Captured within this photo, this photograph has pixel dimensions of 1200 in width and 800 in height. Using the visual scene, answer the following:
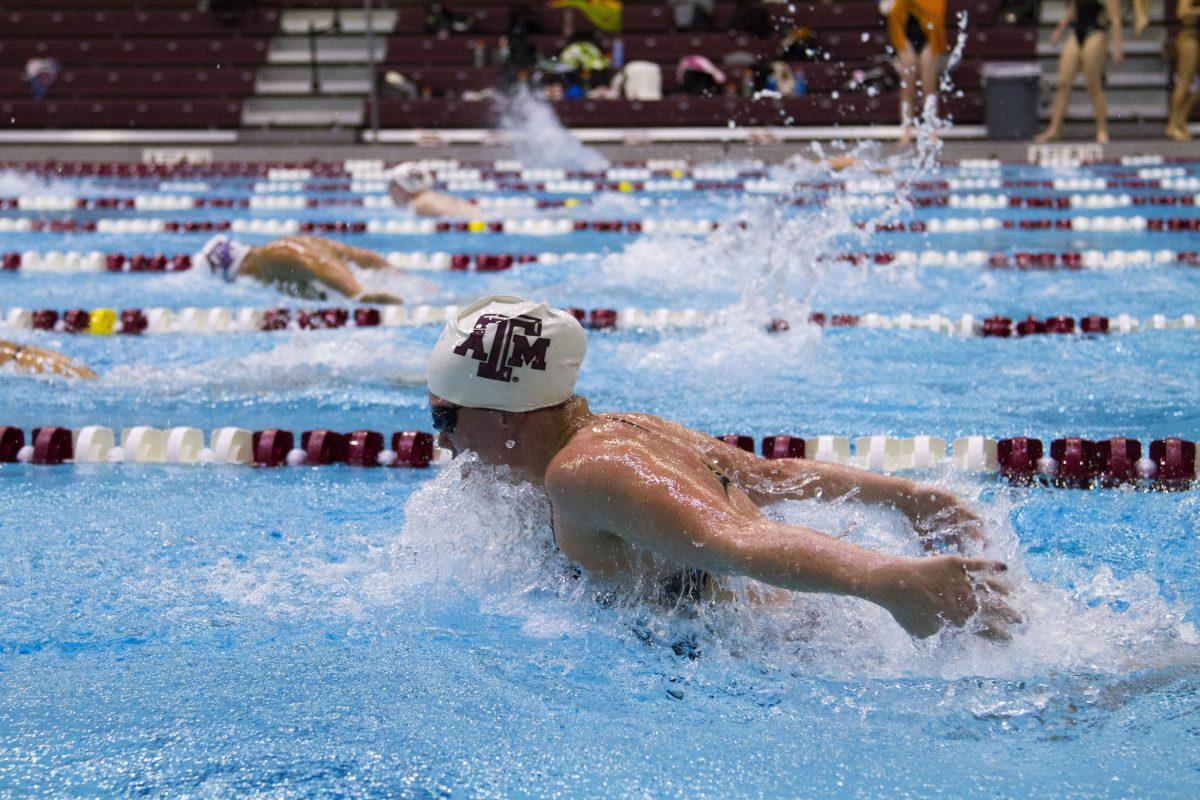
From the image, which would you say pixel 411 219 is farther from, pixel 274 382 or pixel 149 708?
pixel 149 708

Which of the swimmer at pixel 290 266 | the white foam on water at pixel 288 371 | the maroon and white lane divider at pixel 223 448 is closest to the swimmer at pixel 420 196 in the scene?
the swimmer at pixel 290 266

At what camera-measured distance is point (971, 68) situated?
41.5ft

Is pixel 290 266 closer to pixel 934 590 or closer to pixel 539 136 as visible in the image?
pixel 934 590

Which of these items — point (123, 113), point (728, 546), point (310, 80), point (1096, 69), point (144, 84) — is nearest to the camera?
point (728, 546)

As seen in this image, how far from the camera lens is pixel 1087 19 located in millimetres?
11109

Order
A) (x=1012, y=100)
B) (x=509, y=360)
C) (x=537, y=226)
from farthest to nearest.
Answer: (x=1012, y=100) → (x=537, y=226) → (x=509, y=360)

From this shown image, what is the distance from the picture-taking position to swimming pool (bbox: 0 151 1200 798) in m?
1.98

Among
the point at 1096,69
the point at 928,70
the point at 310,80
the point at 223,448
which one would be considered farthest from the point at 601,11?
the point at 223,448

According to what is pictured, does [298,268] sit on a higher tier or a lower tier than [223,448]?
higher

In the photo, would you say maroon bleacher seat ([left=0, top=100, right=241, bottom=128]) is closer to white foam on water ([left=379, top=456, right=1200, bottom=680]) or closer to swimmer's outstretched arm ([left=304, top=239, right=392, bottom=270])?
swimmer's outstretched arm ([left=304, top=239, right=392, bottom=270])

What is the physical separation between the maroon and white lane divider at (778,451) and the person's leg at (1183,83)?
352 inches

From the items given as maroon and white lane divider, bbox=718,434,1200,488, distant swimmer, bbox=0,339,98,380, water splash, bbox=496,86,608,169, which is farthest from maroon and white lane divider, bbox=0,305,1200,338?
water splash, bbox=496,86,608,169

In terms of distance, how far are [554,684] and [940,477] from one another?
5.26 ft

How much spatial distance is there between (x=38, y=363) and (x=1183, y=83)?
998 cm
